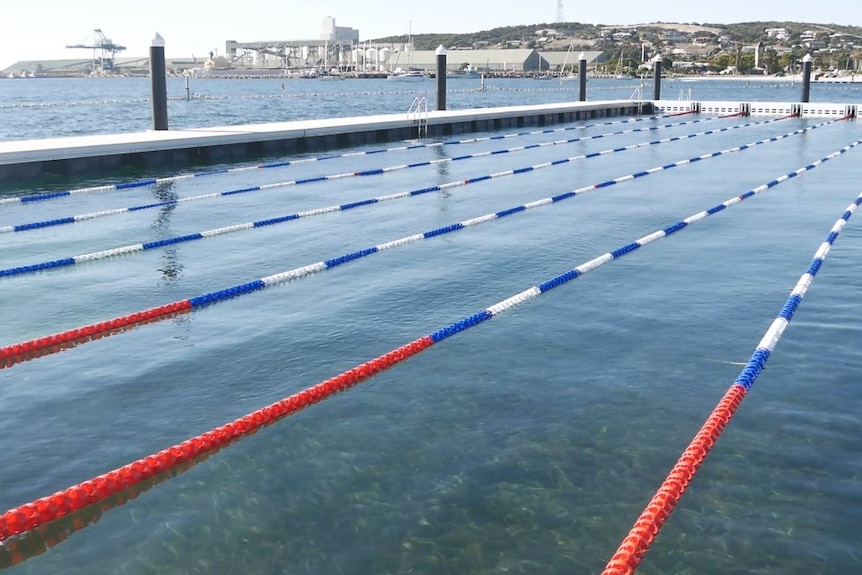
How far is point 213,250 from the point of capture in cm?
989

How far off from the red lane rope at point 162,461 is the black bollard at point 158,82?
15331 millimetres

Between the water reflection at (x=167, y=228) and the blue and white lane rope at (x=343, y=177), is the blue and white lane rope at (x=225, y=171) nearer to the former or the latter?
the water reflection at (x=167, y=228)

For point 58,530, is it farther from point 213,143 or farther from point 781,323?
point 213,143

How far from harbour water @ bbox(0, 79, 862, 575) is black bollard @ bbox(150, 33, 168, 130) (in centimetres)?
877

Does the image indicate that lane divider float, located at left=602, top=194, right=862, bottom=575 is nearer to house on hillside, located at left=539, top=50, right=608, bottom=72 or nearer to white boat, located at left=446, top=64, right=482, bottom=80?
white boat, located at left=446, top=64, right=482, bottom=80

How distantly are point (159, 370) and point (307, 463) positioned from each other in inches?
72.9

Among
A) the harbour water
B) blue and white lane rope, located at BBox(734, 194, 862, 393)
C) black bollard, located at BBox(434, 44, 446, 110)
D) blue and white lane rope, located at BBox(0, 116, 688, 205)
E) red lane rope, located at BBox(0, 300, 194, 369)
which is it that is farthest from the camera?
black bollard, located at BBox(434, 44, 446, 110)

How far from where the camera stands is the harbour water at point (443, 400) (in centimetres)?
390

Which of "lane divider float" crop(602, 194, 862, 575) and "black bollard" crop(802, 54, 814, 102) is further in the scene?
"black bollard" crop(802, 54, 814, 102)

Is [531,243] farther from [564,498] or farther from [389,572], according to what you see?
[389,572]

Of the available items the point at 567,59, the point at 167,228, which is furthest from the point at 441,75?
the point at 567,59

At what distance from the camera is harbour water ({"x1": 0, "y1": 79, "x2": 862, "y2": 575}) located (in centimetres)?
390

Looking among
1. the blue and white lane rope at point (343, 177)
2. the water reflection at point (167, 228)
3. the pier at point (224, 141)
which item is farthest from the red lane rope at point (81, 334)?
the pier at point (224, 141)

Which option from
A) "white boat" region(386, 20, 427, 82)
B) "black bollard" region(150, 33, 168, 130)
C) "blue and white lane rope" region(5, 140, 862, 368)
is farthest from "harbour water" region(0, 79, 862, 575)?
"white boat" region(386, 20, 427, 82)
